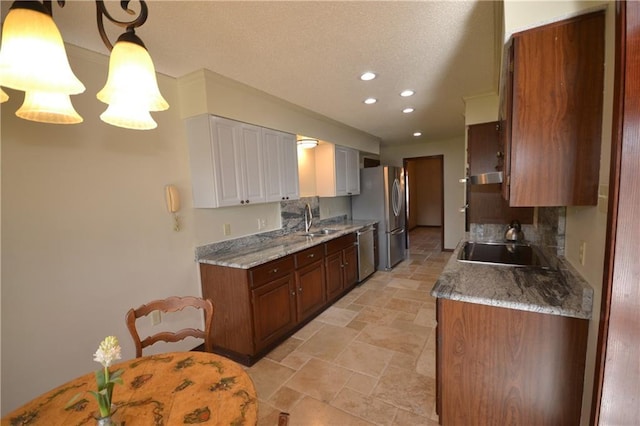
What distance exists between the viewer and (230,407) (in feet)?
3.21

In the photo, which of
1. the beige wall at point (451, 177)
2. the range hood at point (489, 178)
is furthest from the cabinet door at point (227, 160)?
the beige wall at point (451, 177)

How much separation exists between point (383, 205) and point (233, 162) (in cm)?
295

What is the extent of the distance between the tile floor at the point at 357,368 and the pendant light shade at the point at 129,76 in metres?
1.97

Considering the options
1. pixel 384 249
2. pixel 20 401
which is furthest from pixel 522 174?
pixel 384 249

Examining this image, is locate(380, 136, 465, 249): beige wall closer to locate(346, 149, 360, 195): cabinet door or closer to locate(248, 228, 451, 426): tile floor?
locate(346, 149, 360, 195): cabinet door

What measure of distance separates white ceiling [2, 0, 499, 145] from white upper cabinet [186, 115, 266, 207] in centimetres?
44

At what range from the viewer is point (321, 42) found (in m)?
1.89

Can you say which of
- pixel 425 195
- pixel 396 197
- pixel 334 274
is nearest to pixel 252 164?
pixel 334 274

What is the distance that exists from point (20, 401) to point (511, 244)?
373cm

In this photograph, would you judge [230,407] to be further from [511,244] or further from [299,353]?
[511,244]

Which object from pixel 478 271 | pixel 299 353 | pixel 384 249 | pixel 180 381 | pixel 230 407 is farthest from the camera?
pixel 384 249

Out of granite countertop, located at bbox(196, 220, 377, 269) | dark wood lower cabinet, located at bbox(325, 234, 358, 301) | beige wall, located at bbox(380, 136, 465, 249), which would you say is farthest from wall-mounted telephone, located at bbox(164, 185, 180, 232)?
beige wall, located at bbox(380, 136, 465, 249)

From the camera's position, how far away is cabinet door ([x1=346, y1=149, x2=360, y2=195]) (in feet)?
15.0

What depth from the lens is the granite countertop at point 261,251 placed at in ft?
8.02
